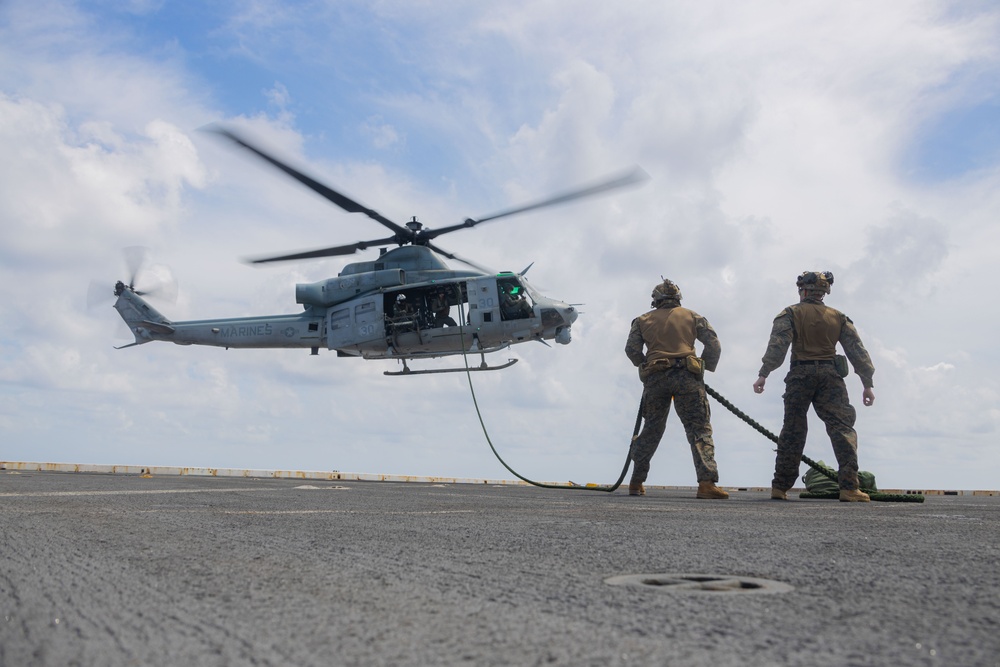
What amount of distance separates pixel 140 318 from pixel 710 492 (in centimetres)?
1641

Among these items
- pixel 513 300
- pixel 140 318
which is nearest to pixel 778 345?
pixel 513 300

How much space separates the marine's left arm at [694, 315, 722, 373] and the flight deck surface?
4442 millimetres

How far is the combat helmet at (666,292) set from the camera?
8.92 m

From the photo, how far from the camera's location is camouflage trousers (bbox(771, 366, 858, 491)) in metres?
8.02

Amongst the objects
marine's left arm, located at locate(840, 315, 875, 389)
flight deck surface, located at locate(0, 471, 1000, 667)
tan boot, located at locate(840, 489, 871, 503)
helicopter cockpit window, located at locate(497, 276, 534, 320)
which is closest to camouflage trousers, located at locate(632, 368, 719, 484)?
tan boot, located at locate(840, 489, 871, 503)

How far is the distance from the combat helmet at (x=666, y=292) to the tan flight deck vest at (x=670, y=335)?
0.16 metres

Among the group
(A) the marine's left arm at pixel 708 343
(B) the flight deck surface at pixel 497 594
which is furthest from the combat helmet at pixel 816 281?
(B) the flight deck surface at pixel 497 594

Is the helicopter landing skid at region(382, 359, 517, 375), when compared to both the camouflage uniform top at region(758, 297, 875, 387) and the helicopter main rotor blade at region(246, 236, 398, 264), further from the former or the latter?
the camouflage uniform top at region(758, 297, 875, 387)

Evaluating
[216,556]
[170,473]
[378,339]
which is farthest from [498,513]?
[170,473]

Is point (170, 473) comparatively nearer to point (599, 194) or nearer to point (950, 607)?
point (599, 194)

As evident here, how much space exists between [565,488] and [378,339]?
6.48 metres

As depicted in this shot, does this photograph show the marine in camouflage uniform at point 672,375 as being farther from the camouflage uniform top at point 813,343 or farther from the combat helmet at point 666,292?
the camouflage uniform top at point 813,343

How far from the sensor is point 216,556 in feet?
10.0

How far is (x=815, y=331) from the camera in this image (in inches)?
328
